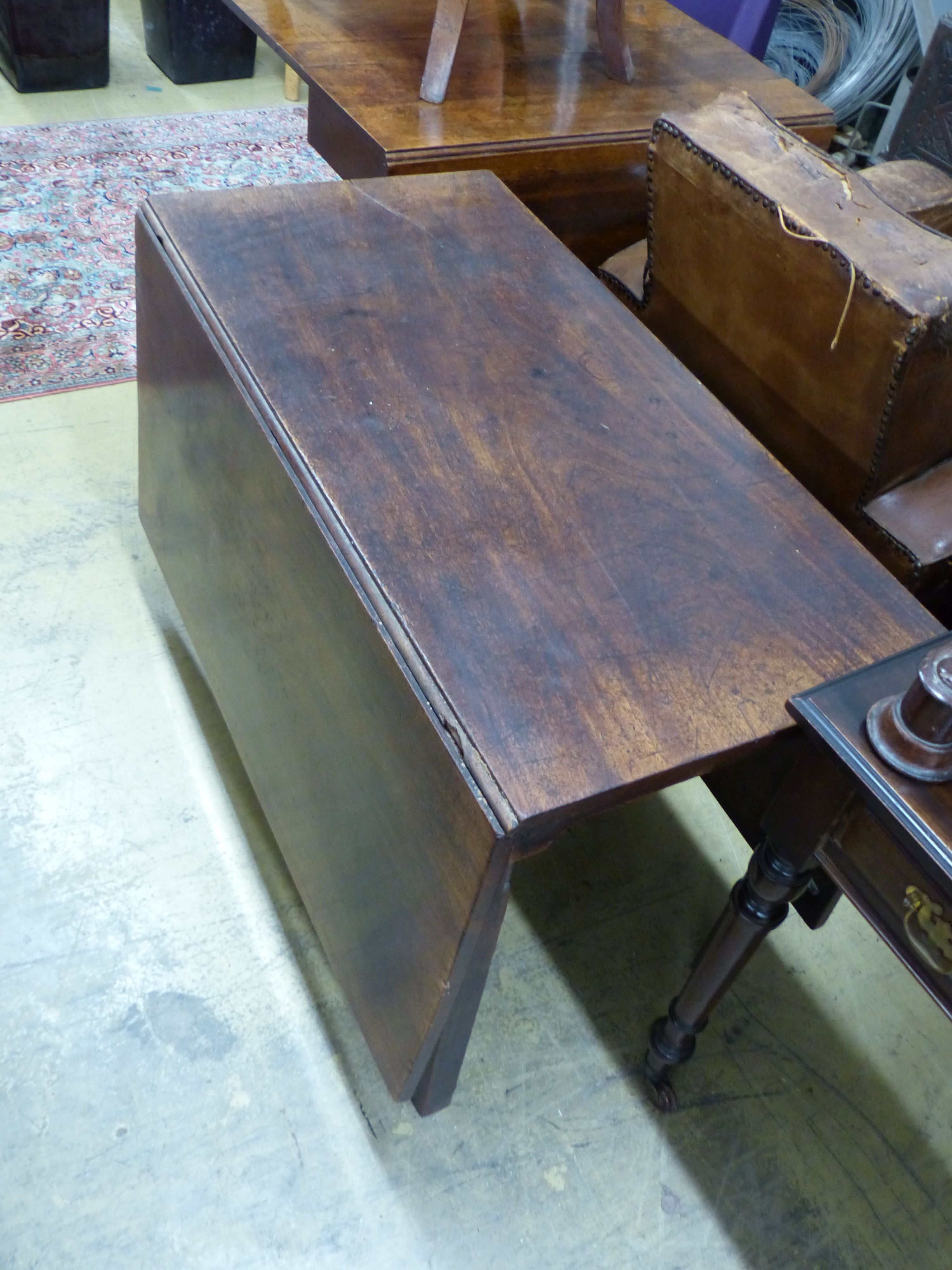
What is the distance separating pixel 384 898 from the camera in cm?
100

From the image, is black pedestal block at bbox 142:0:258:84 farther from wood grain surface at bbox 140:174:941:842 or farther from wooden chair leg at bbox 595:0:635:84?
wood grain surface at bbox 140:174:941:842

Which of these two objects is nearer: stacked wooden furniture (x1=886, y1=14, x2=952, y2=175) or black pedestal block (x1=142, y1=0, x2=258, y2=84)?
stacked wooden furniture (x1=886, y1=14, x2=952, y2=175)

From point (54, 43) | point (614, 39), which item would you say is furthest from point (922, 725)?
point (54, 43)

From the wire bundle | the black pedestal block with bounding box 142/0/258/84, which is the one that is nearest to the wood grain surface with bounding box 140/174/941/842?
the black pedestal block with bounding box 142/0/258/84

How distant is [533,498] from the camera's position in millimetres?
1012

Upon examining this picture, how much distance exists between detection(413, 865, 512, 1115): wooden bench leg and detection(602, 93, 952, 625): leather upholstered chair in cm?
66

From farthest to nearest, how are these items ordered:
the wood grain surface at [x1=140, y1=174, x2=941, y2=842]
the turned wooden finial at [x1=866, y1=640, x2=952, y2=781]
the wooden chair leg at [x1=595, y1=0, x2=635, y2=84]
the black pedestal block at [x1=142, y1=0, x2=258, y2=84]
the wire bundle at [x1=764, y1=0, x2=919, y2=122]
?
1. the wire bundle at [x1=764, y1=0, x2=919, y2=122]
2. the black pedestal block at [x1=142, y1=0, x2=258, y2=84]
3. the wooden chair leg at [x1=595, y1=0, x2=635, y2=84]
4. the wood grain surface at [x1=140, y1=174, x2=941, y2=842]
5. the turned wooden finial at [x1=866, y1=640, x2=952, y2=781]

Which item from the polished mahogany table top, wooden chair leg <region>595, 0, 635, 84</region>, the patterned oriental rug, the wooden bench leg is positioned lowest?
the patterned oriental rug

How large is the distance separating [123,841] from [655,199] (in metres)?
1.06

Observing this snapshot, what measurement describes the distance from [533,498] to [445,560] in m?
0.13

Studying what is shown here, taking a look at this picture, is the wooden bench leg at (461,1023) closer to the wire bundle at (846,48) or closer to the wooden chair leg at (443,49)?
the wooden chair leg at (443,49)

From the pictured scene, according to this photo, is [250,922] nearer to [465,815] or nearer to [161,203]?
[465,815]

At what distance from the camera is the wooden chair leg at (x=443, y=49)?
1.75 m

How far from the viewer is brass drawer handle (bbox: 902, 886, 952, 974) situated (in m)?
0.76
